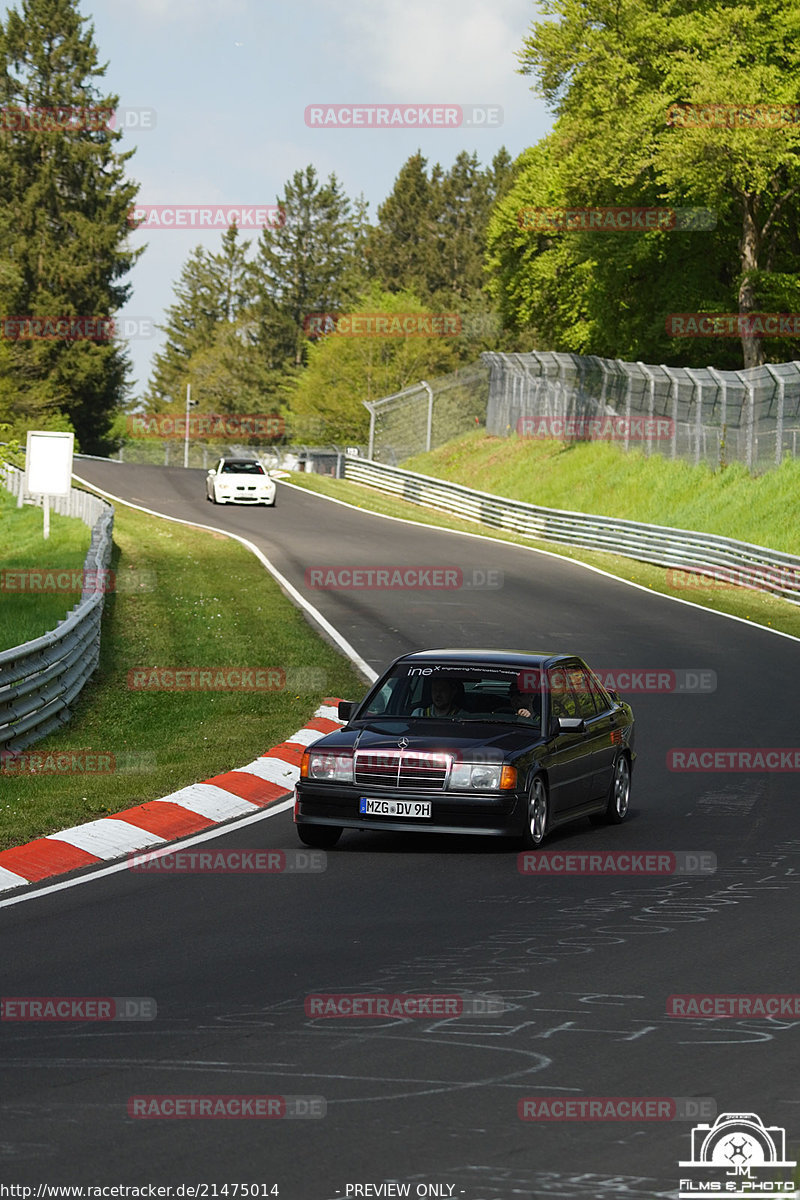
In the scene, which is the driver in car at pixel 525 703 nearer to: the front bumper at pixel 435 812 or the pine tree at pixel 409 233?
the front bumper at pixel 435 812

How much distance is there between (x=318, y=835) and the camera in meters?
11.5

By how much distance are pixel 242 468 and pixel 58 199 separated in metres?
50.5

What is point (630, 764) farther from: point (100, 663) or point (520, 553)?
point (520, 553)

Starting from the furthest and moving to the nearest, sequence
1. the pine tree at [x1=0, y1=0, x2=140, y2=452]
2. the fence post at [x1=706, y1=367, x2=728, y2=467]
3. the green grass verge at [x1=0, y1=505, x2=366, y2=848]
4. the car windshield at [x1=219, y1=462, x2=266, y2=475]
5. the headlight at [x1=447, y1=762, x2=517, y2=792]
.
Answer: the pine tree at [x1=0, y1=0, x2=140, y2=452] < the car windshield at [x1=219, y1=462, x2=266, y2=475] < the fence post at [x1=706, y1=367, x2=728, y2=467] < the green grass verge at [x1=0, y1=505, x2=366, y2=848] < the headlight at [x1=447, y1=762, x2=517, y2=792]

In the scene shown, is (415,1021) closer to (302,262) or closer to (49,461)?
(49,461)

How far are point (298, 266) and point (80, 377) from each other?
41.8 m

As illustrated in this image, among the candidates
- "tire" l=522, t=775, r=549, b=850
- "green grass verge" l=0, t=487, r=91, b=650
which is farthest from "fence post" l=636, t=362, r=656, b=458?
"tire" l=522, t=775, r=549, b=850

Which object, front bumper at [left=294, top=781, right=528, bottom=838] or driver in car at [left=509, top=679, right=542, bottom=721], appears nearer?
front bumper at [left=294, top=781, right=528, bottom=838]

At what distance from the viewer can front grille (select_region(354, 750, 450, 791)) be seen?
11.2 meters

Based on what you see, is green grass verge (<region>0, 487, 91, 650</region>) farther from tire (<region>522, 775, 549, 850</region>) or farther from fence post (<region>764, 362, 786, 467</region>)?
fence post (<region>764, 362, 786, 467</region>)

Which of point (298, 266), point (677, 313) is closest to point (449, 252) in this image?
point (298, 266)

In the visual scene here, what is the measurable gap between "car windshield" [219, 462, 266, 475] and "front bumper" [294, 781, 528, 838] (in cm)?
4075

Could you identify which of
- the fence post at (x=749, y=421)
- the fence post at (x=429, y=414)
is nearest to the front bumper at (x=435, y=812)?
the fence post at (x=749, y=421)

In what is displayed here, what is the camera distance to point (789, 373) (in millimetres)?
43156
